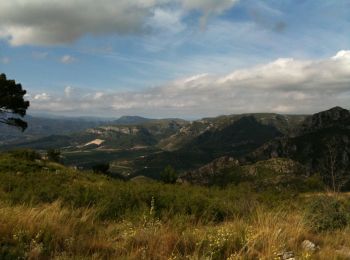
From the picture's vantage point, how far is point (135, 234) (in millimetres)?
6445

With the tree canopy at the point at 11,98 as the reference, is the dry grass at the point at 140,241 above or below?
below

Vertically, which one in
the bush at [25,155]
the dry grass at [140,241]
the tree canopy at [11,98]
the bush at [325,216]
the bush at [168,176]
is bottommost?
the bush at [168,176]

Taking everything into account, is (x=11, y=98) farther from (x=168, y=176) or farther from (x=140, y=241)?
(x=140, y=241)

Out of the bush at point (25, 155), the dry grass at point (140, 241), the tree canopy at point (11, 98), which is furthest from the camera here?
the tree canopy at point (11, 98)

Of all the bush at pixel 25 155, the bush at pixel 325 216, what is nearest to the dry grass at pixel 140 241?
the bush at pixel 325 216

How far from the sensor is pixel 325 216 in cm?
870

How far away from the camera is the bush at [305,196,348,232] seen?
8.49 metres

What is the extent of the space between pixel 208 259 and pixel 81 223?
2999 millimetres

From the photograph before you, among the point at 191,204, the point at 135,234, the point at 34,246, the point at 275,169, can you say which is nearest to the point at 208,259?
the point at 135,234

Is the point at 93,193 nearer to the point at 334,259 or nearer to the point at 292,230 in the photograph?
the point at 292,230

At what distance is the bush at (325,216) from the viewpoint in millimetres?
8492

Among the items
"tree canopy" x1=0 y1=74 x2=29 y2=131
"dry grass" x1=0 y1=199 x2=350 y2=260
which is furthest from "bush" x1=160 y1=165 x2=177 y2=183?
"dry grass" x1=0 y1=199 x2=350 y2=260

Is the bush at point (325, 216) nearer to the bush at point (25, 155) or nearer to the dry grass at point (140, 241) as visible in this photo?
the dry grass at point (140, 241)

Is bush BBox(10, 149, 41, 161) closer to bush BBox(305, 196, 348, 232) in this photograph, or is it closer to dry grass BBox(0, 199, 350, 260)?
dry grass BBox(0, 199, 350, 260)
